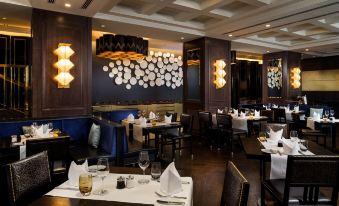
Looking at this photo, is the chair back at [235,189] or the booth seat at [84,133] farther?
the booth seat at [84,133]

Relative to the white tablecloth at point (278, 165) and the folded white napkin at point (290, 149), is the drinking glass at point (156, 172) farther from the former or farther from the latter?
the folded white napkin at point (290, 149)

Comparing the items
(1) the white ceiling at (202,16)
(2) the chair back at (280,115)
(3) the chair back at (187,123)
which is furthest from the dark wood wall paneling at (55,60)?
(2) the chair back at (280,115)

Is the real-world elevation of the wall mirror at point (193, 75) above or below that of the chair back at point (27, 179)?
above

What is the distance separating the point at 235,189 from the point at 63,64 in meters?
4.79

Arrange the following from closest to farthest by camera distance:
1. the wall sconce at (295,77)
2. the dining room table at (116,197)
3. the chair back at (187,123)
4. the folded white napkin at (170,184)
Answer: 1. the dining room table at (116,197)
2. the folded white napkin at (170,184)
3. the chair back at (187,123)
4. the wall sconce at (295,77)

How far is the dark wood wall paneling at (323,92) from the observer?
12.4 meters

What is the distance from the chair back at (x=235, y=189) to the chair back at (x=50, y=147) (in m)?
2.11

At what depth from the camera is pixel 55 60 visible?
5.44 meters

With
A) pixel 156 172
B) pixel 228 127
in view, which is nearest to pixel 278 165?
pixel 156 172

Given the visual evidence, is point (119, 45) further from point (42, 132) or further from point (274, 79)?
point (274, 79)

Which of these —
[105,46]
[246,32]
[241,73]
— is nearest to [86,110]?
[105,46]

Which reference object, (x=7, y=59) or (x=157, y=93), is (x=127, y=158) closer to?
(x=7, y=59)

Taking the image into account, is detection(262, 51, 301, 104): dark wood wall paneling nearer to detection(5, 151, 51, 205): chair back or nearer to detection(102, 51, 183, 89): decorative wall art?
detection(102, 51, 183, 89): decorative wall art

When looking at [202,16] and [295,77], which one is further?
[295,77]
